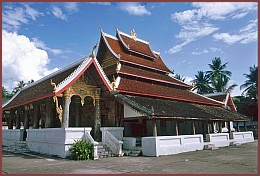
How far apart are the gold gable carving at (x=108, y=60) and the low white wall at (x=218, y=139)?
26.3ft

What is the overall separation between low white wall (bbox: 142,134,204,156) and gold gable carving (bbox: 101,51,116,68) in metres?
7.04

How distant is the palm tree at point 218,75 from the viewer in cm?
3786

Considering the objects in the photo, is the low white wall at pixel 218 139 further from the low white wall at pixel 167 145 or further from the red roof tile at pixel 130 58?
the red roof tile at pixel 130 58

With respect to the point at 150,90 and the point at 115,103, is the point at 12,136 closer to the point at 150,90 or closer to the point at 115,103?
the point at 115,103

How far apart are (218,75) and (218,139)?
85.4 feet

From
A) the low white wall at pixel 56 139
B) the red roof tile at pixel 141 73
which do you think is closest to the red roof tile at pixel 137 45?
the red roof tile at pixel 141 73

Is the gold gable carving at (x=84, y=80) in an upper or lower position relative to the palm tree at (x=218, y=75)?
lower

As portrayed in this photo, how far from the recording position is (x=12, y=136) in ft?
56.6

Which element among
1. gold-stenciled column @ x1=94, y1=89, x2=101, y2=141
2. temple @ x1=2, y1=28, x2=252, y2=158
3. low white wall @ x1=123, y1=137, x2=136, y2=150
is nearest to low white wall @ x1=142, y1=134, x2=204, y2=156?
temple @ x1=2, y1=28, x2=252, y2=158

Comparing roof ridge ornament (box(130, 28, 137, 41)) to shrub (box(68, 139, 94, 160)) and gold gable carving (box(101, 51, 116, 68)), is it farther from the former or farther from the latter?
shrub (box(68, 139, 94, 160))

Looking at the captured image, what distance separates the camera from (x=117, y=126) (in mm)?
13461

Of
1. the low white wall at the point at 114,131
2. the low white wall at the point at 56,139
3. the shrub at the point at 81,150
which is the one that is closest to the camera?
the shrub at the point at 81,150

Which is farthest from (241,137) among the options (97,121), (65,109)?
(65,109)

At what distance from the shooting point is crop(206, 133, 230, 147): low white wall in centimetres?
1512
